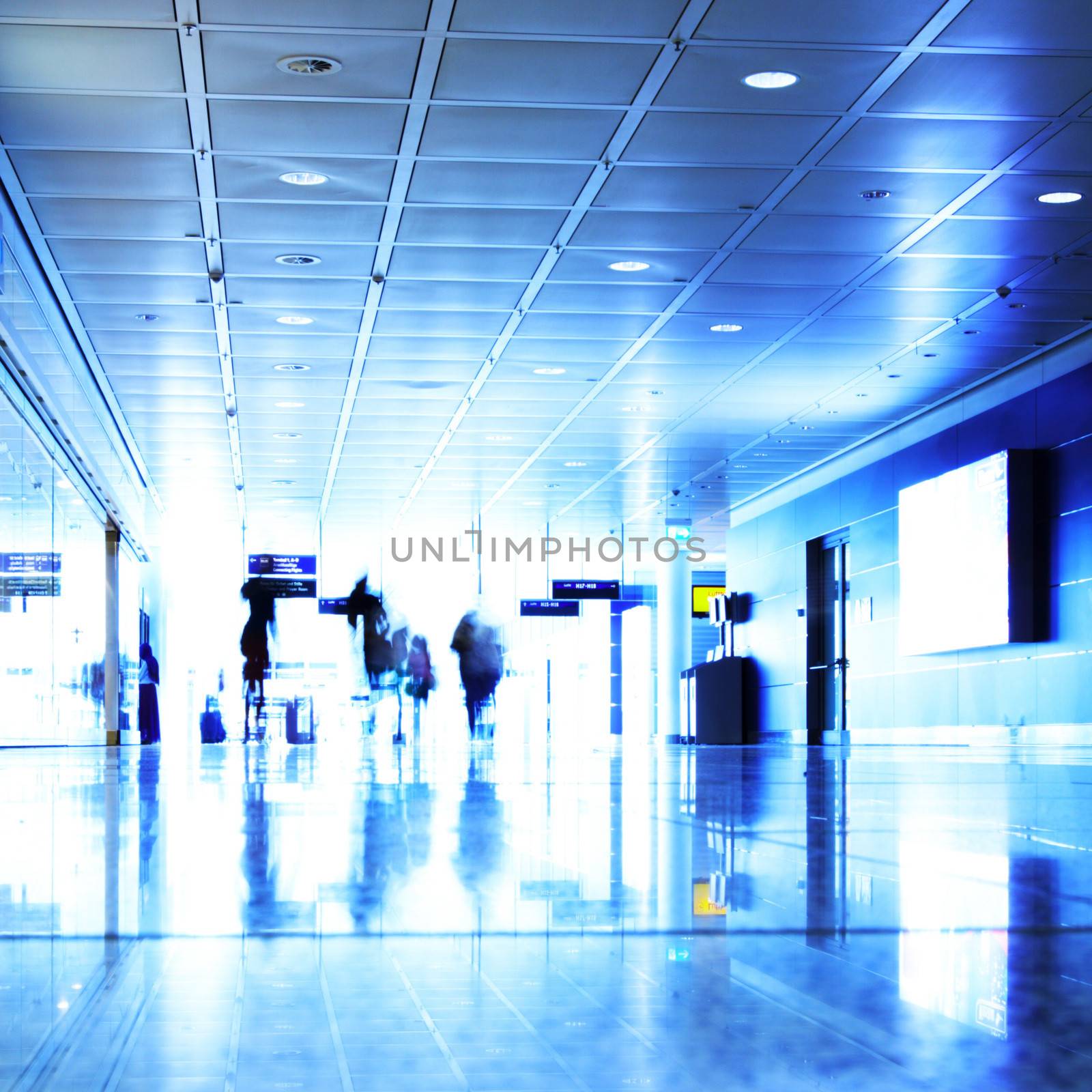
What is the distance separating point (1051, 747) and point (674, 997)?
1717cm

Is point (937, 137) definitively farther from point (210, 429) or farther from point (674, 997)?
point (210, 429)

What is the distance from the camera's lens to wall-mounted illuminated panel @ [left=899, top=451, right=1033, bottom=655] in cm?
1881

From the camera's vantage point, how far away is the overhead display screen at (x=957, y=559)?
63.0ft

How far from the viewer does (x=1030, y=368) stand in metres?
19.1

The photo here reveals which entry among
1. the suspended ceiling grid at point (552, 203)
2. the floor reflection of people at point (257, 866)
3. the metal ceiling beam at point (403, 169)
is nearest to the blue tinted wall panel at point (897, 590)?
the suspended ceiling grid at point (552, 203)

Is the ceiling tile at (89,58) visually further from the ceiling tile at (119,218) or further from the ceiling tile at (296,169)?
the ceiling tile at (119,218)

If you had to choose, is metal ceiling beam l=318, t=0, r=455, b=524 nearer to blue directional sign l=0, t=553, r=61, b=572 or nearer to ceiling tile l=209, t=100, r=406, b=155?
ceiling tile l=209, t=100, r=406, b=155

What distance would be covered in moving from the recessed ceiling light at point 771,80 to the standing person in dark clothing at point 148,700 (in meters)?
26.2

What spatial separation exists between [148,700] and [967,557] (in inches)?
827

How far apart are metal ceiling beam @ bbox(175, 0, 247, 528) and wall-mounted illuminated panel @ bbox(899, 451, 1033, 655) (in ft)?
34.3

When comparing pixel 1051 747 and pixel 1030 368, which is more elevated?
A: pixel 1030 368

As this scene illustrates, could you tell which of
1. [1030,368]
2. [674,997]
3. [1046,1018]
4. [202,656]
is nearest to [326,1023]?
[674,997]

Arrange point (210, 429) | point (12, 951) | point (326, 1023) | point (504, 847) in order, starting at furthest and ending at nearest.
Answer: point (210, 429) < point (504, 847) < point (12, 951) < point (326, 1023)

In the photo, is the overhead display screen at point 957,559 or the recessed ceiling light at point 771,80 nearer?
the recessed ceiling light at point 771,80
